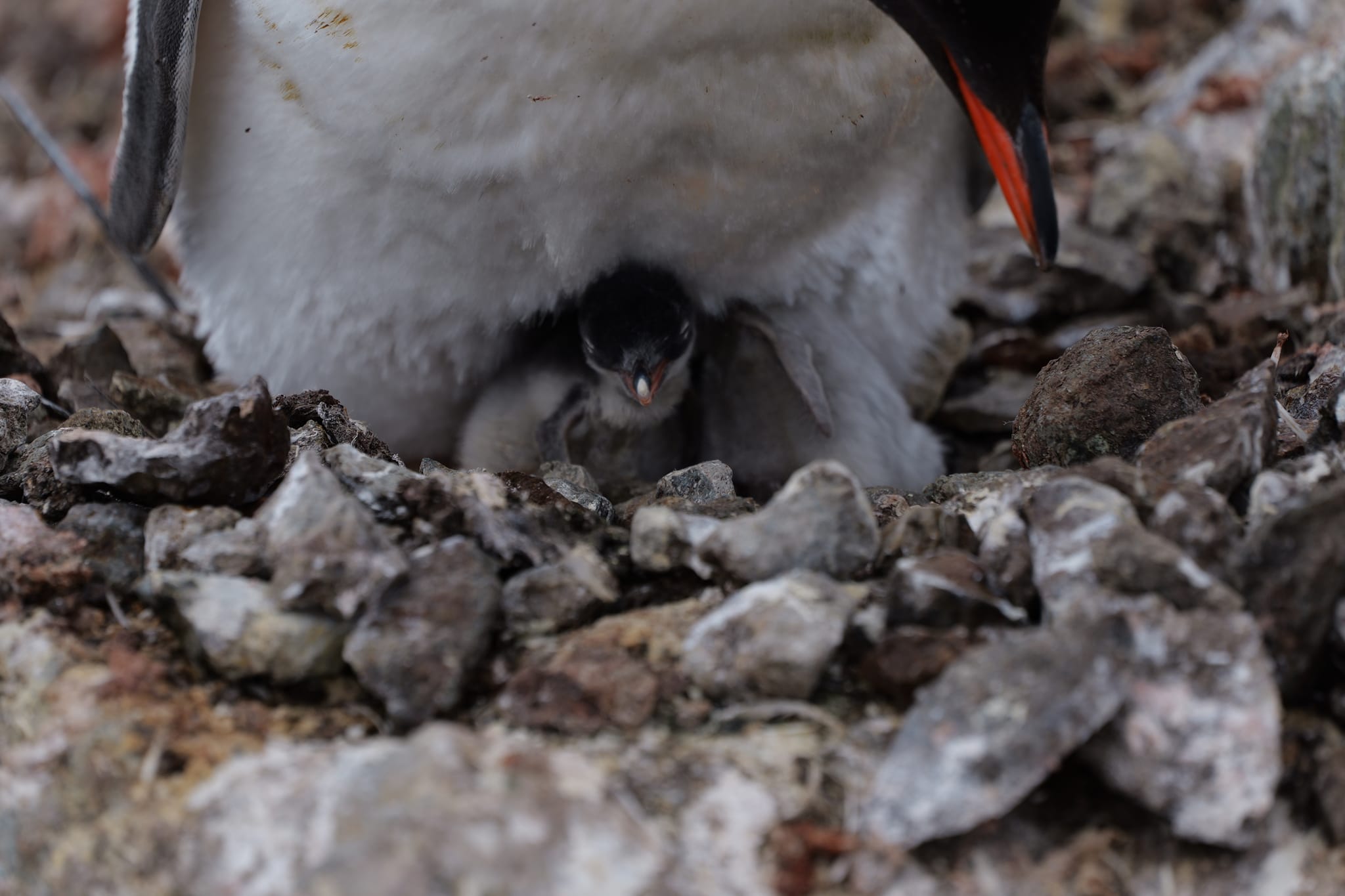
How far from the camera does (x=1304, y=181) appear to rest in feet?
6.62

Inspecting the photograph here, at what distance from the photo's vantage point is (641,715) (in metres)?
0.92

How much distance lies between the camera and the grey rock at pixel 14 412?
4.42ft

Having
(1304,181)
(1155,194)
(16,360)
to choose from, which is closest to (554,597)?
(16,360)

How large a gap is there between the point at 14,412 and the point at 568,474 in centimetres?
62

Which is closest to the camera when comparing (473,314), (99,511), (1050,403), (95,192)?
(99,511)

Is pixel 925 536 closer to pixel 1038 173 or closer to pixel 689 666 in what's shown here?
pixel 689 666

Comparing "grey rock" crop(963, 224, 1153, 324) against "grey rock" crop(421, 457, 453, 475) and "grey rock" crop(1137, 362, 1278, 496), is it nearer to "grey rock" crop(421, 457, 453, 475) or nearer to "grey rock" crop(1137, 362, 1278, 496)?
"grey rock" crop(1137, 362, 1278, 496)

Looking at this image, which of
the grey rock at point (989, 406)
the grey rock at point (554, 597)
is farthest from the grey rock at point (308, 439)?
the grey rock at point (989, 406)

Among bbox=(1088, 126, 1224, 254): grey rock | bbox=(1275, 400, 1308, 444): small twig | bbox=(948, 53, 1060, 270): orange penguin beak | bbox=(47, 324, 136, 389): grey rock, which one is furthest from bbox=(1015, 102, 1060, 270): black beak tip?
bbox=(1088, 126, 1224, 254): grey rock

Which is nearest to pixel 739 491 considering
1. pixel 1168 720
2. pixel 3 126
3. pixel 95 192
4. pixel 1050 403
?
pixel 1050 403

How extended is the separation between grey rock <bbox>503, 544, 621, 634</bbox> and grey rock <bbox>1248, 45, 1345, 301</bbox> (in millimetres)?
1372

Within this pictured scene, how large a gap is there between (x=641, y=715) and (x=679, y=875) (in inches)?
5.8

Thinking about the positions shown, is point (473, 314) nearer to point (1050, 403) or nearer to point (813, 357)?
point (813, 357)

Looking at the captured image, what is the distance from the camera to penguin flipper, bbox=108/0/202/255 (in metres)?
1.50
